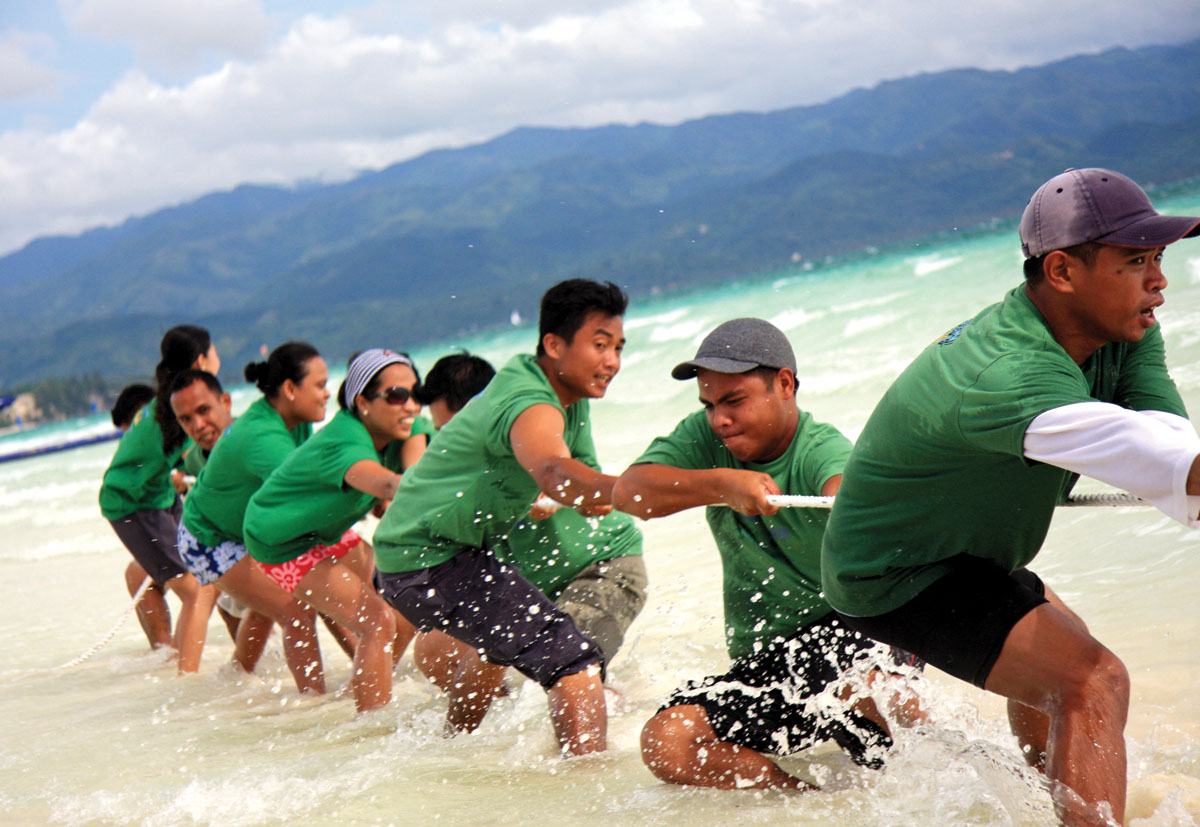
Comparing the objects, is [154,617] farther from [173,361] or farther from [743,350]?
[743,350]

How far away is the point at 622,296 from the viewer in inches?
148

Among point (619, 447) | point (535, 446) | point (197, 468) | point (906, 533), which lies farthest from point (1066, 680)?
point (619, 447)

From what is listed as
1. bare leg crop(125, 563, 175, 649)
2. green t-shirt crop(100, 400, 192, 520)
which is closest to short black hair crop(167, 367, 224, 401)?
green t-shirt crop(100, 400, 192, 520)

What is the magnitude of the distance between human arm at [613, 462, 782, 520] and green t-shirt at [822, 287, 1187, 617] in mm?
312

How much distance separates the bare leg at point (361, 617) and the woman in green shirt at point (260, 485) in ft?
1.70

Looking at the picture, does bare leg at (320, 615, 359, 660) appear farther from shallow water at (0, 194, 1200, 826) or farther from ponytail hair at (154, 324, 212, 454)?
ponytail hair at (154, 324, 212, 454)

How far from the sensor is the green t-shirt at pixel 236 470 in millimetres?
5062

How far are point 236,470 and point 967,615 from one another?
3791mm

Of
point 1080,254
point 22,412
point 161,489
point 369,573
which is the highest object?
point 22,412

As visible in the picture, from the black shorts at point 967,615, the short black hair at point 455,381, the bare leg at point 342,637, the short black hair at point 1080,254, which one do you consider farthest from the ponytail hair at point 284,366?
the short black hair at point 1080,254

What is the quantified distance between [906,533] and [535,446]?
4.51 ft

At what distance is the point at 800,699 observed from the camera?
2.96m

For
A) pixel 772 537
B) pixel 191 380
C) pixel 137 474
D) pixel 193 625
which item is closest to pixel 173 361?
pixel 191 380

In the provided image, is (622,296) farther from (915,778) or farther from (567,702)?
(915,778)
